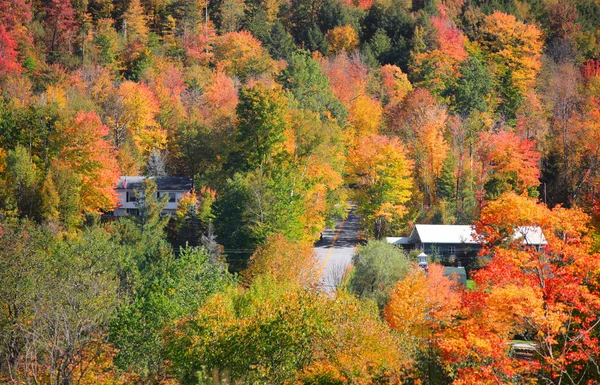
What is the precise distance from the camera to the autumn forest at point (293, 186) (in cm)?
2447

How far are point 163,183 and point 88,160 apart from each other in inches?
281

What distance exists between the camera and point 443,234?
4916 centimetres

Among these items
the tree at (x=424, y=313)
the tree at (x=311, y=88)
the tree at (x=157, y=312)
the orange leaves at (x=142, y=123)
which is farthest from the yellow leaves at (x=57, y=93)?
the tree at (x=424, y=313)

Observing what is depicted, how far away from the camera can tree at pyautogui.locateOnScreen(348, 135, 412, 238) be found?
2083 inches

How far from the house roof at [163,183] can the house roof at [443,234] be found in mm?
15527

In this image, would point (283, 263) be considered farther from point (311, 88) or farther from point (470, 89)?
point (470, 89)

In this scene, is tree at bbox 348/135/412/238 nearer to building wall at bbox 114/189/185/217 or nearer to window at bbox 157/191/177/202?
building wall at bbox 114/189/185/217

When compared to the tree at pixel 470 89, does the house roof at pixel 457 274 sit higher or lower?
lower

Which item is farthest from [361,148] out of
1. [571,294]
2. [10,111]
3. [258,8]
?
[258,8]

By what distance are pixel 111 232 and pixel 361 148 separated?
17736mm

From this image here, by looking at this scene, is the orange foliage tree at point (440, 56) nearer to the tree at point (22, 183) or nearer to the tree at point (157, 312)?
the tree at point (22, 183)

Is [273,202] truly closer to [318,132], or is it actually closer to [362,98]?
[318,132]

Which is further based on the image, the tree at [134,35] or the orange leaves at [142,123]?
the tree at [134,35]

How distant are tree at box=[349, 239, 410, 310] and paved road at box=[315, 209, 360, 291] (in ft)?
7.13
